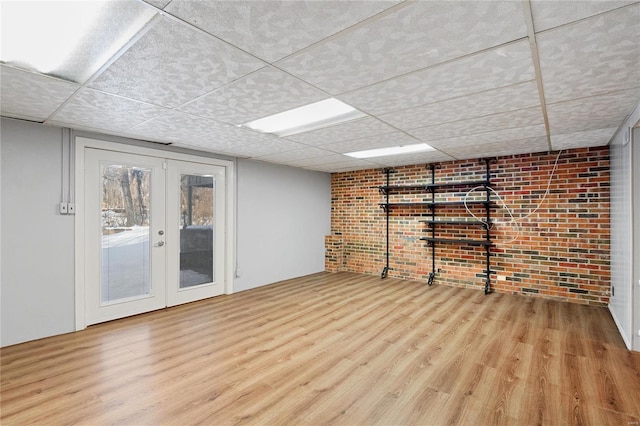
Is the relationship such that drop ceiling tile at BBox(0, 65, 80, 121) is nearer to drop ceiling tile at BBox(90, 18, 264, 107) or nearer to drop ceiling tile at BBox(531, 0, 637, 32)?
drop ceiling tile at BBox(90, 18, 264, 107)

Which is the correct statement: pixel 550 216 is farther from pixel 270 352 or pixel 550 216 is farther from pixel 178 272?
pixel 178 272

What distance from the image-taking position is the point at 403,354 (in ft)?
9.19

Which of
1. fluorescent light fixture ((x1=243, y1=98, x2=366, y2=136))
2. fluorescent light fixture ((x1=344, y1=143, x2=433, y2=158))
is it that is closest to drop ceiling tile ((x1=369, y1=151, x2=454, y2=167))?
fluorescent light fixture ((x1=344, y1=143, x2=433, y2=158))

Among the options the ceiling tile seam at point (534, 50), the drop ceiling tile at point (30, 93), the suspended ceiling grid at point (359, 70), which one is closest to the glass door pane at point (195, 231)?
the suspended ceiling grid at point (359, 70)

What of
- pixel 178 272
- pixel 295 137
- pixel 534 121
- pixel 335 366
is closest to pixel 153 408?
pixel 335 366

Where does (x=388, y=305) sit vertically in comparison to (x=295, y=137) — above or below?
below

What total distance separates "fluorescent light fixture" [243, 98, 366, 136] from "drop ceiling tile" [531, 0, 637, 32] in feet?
4.84

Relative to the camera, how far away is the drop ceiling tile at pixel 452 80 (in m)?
1.82

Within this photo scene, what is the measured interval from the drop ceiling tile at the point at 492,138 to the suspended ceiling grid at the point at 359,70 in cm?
5

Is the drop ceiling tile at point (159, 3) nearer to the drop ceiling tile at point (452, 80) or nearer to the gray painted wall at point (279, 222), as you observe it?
the drop ceiling tile at point (452, 80)

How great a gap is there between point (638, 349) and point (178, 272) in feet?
17.1

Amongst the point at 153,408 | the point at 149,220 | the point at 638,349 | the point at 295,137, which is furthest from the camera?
Result: the point at 149,220

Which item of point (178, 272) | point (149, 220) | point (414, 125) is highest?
point (414, 125)

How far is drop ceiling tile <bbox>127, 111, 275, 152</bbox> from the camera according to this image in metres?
3.02
